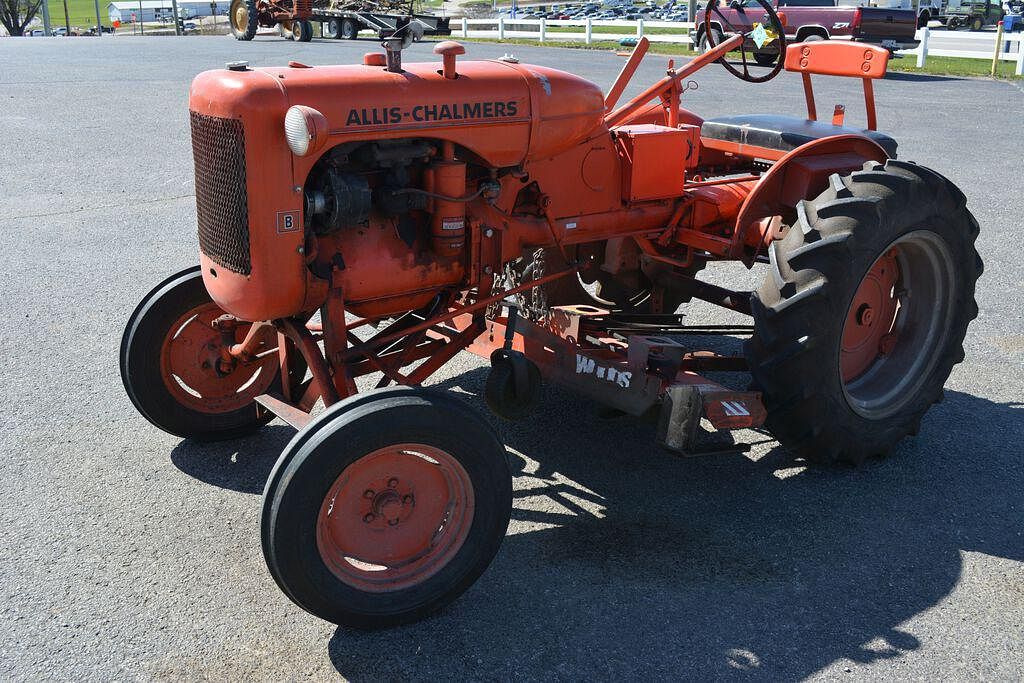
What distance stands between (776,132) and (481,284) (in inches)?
78.8

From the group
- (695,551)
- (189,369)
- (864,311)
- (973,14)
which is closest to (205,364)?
(189,369)

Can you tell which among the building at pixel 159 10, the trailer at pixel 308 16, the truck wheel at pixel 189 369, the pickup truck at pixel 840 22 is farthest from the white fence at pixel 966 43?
the building at pixel 159 10

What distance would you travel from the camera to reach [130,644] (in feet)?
10.9

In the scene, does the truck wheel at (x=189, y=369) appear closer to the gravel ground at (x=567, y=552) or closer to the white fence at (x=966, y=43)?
the gravel ground at (x=567, y=552)

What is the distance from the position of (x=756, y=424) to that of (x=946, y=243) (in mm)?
1284

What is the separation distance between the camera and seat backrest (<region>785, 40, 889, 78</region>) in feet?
16.6

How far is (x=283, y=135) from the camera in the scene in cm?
342

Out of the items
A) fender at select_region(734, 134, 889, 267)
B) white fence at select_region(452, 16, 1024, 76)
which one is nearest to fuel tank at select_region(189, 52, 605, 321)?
fender at select_region(734, 134, 889, 267)

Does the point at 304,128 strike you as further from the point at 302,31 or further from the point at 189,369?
the point at 302,31

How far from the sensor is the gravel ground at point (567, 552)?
3.29 metres

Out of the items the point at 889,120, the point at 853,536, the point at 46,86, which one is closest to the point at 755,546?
the point at 853,536

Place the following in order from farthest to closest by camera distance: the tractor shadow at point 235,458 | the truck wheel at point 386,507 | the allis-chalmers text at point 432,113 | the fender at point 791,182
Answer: the fender at point 791,182
the tractor shadow at point 235,458
the allis-chalmers text at point 432,113
the truck wheel at point 386,507

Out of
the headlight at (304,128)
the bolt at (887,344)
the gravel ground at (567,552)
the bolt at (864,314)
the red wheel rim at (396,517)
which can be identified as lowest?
the gravel ground at (567,552)

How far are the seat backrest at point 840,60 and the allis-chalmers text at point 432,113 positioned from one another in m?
2.00
